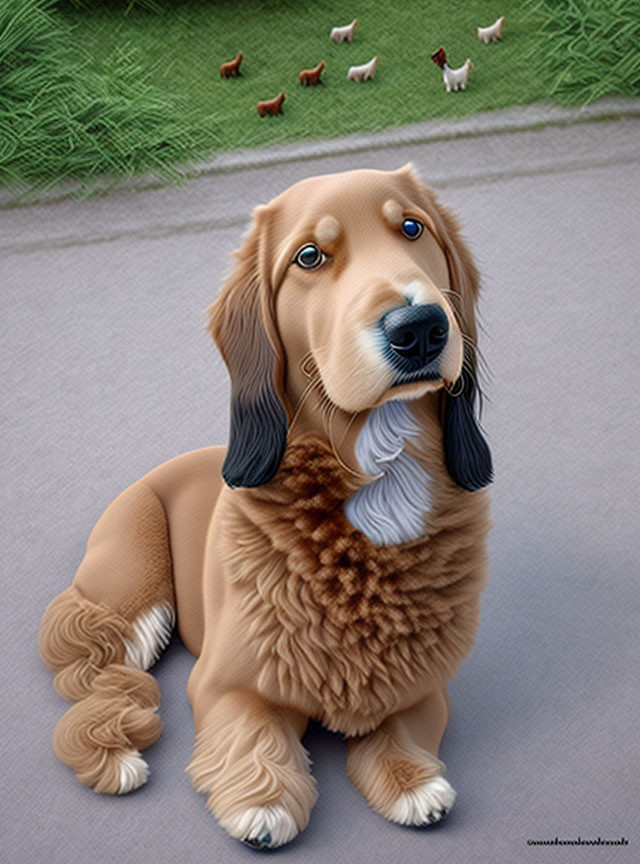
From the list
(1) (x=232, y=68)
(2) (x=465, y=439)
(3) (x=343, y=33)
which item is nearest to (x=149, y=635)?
(2) (x=465, y=439)

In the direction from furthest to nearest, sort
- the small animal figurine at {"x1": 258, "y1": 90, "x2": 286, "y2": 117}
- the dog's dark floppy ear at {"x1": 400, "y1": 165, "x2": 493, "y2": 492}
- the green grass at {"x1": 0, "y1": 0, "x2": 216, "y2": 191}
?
the small animal figurine at {"x1": 258, "y1": 90, "x2": 286, "y2": 117} → the green grass at {"x1": 0, "y1": 0, "x2": 216, "y2": 191} → the dog's dark floppy ear at {"x1": 400, "y1": 165, "x2": 493, "y2": 492}

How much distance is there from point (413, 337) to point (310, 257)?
20 centimetres

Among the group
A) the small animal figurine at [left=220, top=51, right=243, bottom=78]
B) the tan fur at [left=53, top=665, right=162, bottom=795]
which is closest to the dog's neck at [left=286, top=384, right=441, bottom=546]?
the tan fur at [left=53, top=665, right=162, bottom=795]

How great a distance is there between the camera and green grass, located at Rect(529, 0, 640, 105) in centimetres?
384

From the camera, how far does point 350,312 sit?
132 centimetres

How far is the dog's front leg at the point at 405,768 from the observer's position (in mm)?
1656

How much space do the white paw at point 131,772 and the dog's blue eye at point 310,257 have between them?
92 centimetres

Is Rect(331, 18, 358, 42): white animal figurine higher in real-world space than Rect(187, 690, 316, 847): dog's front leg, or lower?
higher

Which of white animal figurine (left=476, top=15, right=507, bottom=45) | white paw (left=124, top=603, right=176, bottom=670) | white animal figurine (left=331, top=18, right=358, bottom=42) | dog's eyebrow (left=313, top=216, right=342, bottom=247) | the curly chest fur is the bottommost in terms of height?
white paw (left=124, top=603, right=176, bottom=670)

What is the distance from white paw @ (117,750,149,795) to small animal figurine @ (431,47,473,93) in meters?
2.89

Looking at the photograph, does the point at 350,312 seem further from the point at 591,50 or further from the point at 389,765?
the point at 591,50

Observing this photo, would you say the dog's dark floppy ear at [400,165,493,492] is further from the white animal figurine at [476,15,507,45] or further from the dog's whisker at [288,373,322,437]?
the white animal figurine at [476,15,507,45]

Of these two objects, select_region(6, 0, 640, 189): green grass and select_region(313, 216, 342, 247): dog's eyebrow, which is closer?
select_region(313, 216, 342, 247): dog's eyebrow

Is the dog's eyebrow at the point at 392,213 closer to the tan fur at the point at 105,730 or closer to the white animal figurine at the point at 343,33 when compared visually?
→ the tan fur at the point at 105,730
